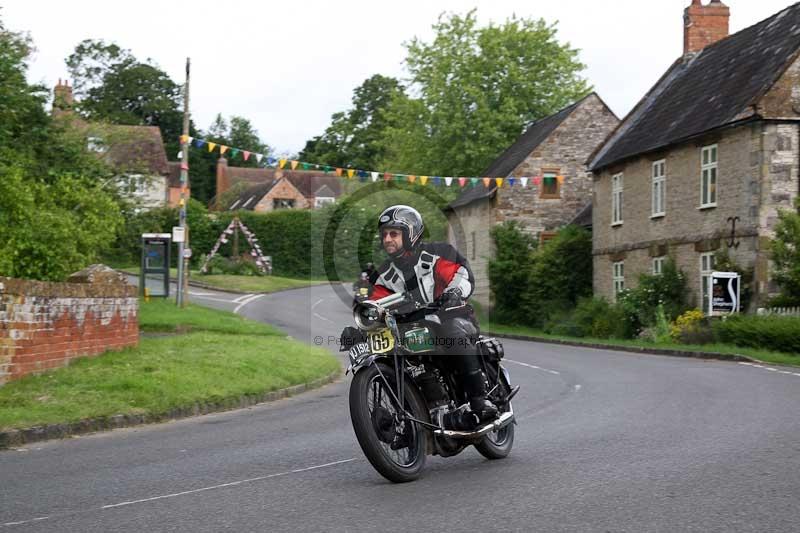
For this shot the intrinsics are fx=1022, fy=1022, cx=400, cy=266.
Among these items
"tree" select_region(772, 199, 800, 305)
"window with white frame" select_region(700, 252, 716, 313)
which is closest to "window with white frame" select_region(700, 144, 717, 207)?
"window with white frame" select_region(700, 252, 716, 313)

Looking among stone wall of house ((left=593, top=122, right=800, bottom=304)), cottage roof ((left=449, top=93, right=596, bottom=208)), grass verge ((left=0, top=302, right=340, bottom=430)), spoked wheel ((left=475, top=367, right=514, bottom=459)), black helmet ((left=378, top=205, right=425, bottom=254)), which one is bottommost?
grass verge ((left=0, top=302, right=340, bottom=430))

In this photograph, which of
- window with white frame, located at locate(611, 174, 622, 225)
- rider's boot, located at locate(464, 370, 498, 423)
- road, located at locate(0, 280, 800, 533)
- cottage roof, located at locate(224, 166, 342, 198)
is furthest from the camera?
cottage roof, located at locate(224, 166, 342, 198)

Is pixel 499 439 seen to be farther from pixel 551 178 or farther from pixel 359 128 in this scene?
pixel 359 128

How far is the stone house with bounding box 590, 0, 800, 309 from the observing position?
27.4 meters

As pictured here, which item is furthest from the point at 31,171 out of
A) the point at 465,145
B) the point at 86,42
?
the point at 86,42

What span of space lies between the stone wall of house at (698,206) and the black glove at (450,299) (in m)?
21.5

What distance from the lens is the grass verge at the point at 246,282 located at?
54.0 metres

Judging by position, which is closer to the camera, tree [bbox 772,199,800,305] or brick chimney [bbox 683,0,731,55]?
tree [bbox 772,199,800,305]

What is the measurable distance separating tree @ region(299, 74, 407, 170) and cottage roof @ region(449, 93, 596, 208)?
118 feet

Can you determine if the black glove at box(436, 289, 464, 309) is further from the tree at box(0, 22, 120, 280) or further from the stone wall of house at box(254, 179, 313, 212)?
the stone wall of house at box(254, 179, 313, 212)

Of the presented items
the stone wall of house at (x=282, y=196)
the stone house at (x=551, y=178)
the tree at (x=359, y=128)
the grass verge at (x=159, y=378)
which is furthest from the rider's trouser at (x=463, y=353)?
the stone wall of house at (x=282, y=196)

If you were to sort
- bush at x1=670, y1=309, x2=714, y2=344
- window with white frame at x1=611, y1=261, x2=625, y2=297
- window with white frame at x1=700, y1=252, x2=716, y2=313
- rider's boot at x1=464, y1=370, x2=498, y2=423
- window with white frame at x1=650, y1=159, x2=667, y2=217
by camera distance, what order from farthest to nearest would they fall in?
window with white frame at x1=611, y1=261, x2=625, y2=297
window with white frame at x1=650, y1=159, x2=667, y2=217
window with white frame at x1=700, y1=252, x2=716, y2=313
bush at x1=670, y1=309, x2=714, y2=344
rider's boot at x1=464, y1=370, x2=498, y2=423

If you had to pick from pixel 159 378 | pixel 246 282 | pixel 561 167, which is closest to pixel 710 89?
pixel 561 167

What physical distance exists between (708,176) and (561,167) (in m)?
18.6
